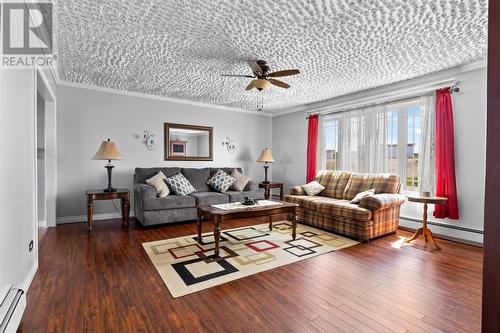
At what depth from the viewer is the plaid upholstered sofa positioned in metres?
3.50

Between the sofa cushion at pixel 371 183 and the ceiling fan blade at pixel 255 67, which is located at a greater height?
the ceiling fan blade at pixel 255 67

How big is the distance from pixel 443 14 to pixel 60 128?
5468 mm

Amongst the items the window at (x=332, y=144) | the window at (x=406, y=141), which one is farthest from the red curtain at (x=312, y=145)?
the window at (x=406, y=141)

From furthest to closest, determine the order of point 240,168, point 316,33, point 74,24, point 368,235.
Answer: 1. point 240,168
2. point 368,235
3. point 316,33
4. point 74,24

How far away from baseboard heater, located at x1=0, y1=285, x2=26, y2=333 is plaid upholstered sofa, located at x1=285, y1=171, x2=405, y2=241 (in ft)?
11.5

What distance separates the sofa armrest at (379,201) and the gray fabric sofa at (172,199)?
2.28 m

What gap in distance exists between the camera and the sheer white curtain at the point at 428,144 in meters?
3.82

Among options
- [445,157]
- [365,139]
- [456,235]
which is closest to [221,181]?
[365,139]

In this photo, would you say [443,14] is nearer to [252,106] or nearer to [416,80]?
[416,80]

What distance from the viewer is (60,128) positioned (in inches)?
169

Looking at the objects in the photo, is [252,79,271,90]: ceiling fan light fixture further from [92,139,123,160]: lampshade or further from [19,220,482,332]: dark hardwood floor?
[92,139,123,160]: lampshade

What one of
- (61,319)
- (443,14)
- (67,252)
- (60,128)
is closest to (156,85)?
(60,128)

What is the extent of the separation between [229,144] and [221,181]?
4.26 feet

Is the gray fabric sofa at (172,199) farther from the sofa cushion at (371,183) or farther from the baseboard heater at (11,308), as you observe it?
the baseboard heater at (11,308)
